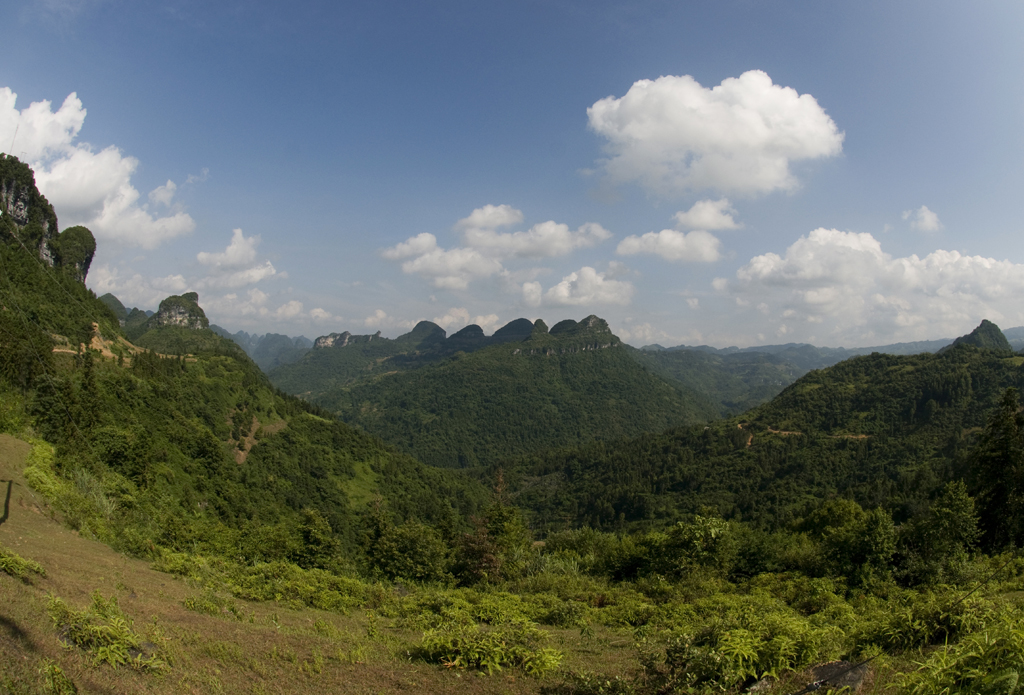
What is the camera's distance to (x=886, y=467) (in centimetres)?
8731

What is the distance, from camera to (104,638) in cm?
772

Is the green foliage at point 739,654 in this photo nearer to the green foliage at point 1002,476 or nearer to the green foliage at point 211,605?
the green foliage at point 211,605

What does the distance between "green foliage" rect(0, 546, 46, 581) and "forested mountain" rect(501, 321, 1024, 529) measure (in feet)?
246

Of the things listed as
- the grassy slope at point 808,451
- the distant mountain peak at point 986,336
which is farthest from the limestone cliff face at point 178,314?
the distant mountain peak at point 986,336

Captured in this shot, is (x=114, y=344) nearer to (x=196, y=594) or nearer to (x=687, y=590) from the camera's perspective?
(x=196, y=594)

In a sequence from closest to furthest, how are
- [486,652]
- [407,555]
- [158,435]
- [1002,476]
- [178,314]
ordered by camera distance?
[486,652] → [1002,476] → [407,555] → [158,435] → [178,314]

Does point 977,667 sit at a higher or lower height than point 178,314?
lower

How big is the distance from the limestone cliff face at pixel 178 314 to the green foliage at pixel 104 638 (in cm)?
18857

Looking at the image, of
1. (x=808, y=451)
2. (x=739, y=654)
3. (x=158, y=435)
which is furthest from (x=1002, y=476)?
(x=808, y=451)

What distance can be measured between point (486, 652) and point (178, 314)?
202 metres

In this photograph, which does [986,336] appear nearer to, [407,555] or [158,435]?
[407,555]

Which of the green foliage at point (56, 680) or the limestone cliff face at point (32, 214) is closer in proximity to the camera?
the green foliage at point (56, 680)

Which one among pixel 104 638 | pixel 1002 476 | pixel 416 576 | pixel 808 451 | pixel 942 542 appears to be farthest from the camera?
pixel 808 451

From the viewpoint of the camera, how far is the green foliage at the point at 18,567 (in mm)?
9836
